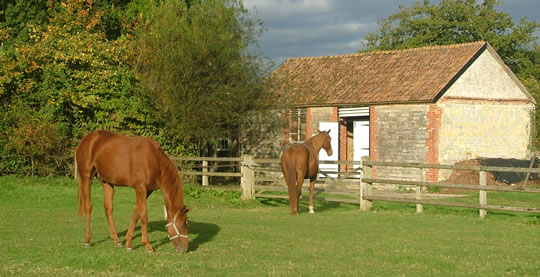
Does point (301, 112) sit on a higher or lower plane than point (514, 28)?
lower

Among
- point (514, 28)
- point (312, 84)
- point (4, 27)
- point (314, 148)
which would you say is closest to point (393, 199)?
point (314, 148)

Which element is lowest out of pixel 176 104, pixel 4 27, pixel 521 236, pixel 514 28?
pixel 521 236

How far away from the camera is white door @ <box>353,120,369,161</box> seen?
26.4m

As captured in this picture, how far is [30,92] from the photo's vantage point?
21.8 meters

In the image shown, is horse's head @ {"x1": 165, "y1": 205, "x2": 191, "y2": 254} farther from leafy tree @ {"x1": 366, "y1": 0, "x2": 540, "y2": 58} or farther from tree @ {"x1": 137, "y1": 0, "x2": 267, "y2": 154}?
leafy tree @ {"x1": 366, "y1": 0, "x2": 540, "y2": 58}

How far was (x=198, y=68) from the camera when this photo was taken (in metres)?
22.6

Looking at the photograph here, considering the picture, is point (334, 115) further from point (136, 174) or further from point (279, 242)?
point (136, 174)

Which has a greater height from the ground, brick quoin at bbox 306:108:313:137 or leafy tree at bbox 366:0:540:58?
leafy tree at bbox 366:0:540:58

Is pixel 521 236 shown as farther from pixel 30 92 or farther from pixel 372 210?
pixel 30 92

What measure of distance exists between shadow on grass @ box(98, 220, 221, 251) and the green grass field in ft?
0.06

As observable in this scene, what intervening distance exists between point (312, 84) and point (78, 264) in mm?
20715

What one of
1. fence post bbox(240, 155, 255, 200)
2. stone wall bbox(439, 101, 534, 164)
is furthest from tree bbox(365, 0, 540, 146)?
fence post bbox(240, 155, 255, 200)

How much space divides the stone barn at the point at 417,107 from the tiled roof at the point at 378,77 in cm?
4

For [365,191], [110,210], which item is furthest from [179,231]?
[365,191]
